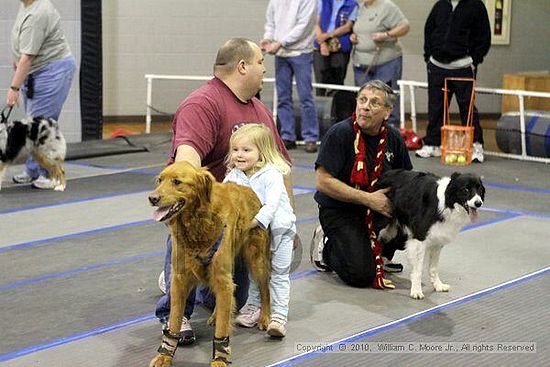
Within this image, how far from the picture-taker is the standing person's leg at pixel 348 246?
5.11m

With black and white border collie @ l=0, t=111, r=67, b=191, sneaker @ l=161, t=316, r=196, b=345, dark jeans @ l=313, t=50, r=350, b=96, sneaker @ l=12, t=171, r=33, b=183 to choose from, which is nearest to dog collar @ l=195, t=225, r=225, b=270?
sneaker @ l=161, t=316, r=196, b=345

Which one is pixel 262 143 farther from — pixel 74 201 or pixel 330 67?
pixel 330 67

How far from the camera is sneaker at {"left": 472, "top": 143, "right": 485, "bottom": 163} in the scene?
958cm

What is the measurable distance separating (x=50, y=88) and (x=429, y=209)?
14.1 ft

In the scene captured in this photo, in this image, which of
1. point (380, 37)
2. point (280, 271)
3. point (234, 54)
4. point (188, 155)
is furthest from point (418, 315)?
point (380, 37)

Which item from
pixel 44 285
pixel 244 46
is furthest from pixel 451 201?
pixel 44 285

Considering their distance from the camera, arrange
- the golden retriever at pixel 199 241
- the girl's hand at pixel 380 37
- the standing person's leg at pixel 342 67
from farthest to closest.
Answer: the standing person's leg at pixel 342 67, the girl's hand at pixel 380 37, the golden retriever at pixel 199 241

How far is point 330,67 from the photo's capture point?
11.0 m

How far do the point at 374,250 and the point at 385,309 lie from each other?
517 millimetres

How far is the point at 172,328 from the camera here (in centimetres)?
381

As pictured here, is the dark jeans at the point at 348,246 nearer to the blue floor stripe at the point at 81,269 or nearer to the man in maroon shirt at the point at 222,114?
the man in maroon shirt at the point at 222,114

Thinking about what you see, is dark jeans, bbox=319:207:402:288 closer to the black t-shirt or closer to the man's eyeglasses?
the black t-shirt

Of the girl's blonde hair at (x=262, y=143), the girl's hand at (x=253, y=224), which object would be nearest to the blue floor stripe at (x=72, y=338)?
the girl's hand at (x=253, y=224)

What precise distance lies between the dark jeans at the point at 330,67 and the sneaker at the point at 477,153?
2106mm
